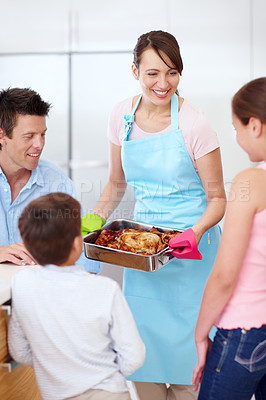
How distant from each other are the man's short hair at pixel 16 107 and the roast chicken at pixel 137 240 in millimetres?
543

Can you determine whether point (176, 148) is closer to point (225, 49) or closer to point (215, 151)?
point (215, 151)

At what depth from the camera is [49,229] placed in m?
1.07

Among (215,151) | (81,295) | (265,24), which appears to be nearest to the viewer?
(81,295)

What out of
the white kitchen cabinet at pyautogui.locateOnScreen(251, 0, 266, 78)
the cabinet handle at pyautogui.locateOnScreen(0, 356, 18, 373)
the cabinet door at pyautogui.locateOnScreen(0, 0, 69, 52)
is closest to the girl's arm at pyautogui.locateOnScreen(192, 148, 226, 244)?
the cabinet handle at pyautogui.locateOnScreen(0, 356, 18, 373)

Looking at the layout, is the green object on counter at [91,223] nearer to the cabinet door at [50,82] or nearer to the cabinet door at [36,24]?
the cabinet door at [50,82]

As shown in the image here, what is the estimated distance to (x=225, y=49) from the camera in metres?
2.94

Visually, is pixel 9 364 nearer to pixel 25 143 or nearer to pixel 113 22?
pixel 25 143

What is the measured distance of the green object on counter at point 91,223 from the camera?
5.44 feet

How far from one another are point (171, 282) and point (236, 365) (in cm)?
66

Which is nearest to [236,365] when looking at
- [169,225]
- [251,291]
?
[251,291]

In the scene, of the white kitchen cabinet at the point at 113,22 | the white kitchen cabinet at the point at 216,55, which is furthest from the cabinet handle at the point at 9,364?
the white kitchen cabinet at the point at 113,22

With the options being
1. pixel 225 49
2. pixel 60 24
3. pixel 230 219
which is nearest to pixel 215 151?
pixel 230 219

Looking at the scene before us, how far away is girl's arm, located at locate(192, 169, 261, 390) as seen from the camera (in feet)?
3.48

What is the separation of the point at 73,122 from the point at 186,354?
1.77 meters
